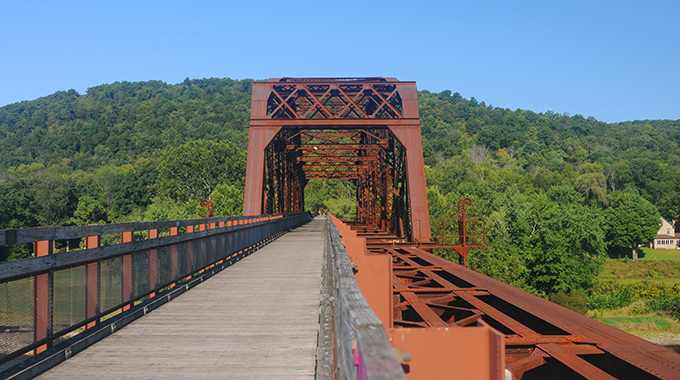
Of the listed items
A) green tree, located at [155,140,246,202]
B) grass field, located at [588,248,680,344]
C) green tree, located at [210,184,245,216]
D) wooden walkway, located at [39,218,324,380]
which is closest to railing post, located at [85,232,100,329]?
wooden walkway, located at [39,218,324,380]

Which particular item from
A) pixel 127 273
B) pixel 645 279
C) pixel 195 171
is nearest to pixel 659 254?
pixel 645 279

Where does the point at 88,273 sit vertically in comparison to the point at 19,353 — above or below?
above

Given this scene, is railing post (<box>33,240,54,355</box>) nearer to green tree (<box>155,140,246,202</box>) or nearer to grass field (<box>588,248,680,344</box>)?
grass field (<box>588,248,680,344</box>)

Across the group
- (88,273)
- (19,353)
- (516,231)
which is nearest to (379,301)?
(19,353)

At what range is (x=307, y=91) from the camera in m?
23.8

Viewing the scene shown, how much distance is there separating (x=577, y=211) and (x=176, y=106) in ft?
414

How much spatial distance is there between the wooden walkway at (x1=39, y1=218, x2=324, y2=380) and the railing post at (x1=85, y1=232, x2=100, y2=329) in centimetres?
36

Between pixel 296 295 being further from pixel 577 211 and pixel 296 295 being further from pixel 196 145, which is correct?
pixel 196 145

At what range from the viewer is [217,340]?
6.36 m

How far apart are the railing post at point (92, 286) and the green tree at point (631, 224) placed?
96274mm

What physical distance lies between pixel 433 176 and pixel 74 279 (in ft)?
341

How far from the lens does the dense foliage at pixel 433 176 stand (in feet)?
215

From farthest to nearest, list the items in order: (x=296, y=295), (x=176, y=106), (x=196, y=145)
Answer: (x=176, y=106) < (x=196, y=145) < (x=296, y=295)

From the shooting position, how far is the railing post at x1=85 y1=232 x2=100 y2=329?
6.30 meters
